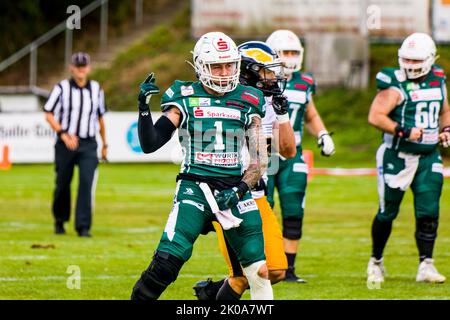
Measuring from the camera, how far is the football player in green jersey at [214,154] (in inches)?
263

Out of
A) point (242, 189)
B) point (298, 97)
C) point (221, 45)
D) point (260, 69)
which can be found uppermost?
point (221, 45)

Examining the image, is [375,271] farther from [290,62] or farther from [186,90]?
[186,90]

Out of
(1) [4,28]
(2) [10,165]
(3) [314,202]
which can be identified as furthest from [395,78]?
(1) [4,28]

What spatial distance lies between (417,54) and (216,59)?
2756 millimetres

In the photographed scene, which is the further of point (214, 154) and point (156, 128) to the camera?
point (214, 154)

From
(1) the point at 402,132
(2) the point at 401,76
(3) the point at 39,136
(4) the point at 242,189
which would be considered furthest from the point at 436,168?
(3) the point at 39,136

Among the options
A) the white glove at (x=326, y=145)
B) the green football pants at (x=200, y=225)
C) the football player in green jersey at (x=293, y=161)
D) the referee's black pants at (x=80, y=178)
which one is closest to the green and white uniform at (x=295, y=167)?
the football player in green jersey at (x=293, y=161)

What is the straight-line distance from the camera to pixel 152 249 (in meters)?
11.0

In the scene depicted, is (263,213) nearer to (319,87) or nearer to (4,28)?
(319,87)

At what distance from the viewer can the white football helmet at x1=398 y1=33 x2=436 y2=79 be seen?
897 cm

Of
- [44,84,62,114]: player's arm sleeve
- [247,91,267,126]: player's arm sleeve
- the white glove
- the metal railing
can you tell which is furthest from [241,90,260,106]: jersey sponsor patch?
the metal railing

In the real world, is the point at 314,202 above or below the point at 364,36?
below

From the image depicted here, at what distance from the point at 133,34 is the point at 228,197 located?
26.4 meters

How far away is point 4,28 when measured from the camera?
3147cm
